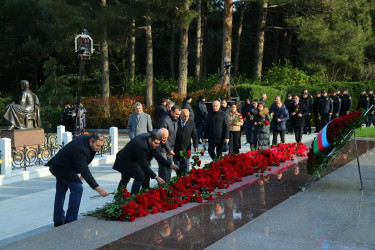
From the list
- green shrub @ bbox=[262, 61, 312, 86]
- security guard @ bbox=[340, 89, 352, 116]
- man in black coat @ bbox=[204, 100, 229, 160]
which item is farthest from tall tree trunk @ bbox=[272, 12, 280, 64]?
man in black coat @ bbox=[204, 100, 229, 160]

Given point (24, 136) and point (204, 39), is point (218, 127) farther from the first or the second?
point (204, 39)

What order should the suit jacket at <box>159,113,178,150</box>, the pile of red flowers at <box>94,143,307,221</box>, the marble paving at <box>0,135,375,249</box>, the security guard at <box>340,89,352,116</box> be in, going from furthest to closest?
the security guard at <box>340,89,352,116</box> → the suit jacket at <box>159,113,178,150</box> → the pile of red flowers at <box>94,143,307,221</box> → the marble paving at <box>0,135,375,249</box>

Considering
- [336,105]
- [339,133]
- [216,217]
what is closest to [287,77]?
[336,105]

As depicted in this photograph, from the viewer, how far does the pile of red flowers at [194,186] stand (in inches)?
227

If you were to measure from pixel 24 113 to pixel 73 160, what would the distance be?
25.3ft

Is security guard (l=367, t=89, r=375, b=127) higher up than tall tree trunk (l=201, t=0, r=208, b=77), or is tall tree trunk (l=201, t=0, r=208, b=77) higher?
tall tree trunk (l=201, t=0, r=208, b=77)

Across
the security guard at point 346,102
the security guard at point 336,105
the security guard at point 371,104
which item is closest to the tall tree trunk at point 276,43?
the security guard at point 371,104

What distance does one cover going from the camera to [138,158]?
656 cm

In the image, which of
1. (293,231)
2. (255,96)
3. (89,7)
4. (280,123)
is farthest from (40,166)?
(89,7)

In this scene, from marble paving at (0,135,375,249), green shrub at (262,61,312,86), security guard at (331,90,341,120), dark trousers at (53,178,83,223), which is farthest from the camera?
green shrub at (262,61,312,86)

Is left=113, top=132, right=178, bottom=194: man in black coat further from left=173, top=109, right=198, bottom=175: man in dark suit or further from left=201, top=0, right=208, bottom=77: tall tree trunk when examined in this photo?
left=201, top=0, right=208, bottom=77: tall tree trunk

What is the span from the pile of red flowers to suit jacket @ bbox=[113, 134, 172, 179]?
0.36m

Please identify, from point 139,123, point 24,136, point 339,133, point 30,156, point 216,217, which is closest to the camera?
point 216,217

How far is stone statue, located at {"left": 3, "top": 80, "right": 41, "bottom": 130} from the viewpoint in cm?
1271
